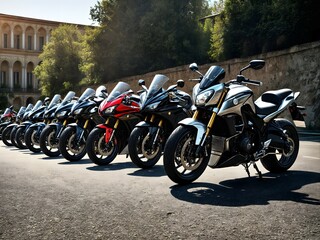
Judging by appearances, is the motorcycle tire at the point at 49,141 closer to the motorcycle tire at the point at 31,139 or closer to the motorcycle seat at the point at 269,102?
the motorcycle tire at the point at 31,139

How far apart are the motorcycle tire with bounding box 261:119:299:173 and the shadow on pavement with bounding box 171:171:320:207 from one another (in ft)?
0.73

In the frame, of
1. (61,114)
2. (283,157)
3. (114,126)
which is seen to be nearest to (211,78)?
(283,157)

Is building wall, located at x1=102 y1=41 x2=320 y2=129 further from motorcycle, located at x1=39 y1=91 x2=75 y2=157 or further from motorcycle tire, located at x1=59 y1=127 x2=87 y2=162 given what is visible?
motorcycle tire, located at x1=59 y1=127 x2=87 y2=162

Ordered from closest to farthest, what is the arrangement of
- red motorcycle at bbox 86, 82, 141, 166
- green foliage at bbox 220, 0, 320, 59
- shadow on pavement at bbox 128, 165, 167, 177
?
shadow on pavement at bbox 128, 165, 167, 177 < red motorcycle at bbox 86, 82, 141, 166 < green foliage at bbox 220, 0, 320, 59

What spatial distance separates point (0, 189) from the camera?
185 inches

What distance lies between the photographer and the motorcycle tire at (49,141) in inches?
365

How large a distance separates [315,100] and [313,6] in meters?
3.94

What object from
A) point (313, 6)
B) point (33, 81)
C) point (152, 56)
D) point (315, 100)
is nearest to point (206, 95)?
point (315, 100)

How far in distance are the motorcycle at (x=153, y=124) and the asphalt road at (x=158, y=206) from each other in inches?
23.7

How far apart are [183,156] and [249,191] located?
2.42 ft

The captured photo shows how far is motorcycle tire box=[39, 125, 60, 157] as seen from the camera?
9.26 metres

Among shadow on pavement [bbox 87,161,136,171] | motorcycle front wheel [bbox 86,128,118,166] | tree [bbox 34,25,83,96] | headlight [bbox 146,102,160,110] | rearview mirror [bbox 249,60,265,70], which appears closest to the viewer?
rearview mirror [bbox 249,60,265,70]

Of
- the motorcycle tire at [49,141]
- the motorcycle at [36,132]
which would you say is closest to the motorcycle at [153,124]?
the motorcycle tire at [49,141]

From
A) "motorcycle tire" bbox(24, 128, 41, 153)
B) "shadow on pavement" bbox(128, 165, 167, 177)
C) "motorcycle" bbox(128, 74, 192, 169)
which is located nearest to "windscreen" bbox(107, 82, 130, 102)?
"motorcycle" bbox(128, 74, 192, 169)
